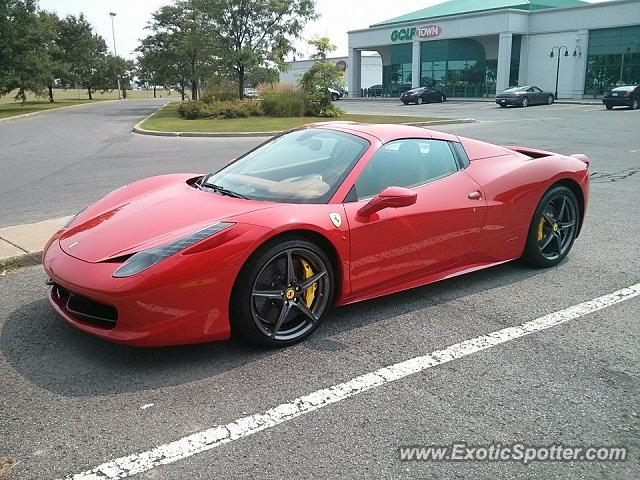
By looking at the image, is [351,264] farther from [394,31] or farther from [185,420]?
[394,31]

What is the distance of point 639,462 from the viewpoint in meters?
2.55

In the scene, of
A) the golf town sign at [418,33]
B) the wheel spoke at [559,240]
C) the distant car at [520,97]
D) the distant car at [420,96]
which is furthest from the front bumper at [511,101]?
the wheel spoke at [559,240]

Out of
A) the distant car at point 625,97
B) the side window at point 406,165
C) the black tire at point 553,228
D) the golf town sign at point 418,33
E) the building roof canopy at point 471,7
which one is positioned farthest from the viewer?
the golf town sign at point 418,33

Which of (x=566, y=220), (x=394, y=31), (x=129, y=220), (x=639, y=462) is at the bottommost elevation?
(x=639, y=462)

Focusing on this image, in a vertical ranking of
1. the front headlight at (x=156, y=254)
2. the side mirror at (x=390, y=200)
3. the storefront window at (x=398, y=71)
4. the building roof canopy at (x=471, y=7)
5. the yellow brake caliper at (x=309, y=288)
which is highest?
the building roof canopy at (x=471, y=7)

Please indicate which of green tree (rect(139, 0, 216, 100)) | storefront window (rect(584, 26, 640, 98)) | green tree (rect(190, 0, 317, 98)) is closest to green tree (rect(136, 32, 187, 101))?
green tree (rect(139, 0, 216, 100))

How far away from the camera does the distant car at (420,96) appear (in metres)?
44.4

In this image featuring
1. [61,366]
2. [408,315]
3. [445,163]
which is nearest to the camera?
[61,366]

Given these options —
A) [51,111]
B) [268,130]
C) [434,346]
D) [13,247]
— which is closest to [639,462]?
[434,346]

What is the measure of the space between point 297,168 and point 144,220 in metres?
1.15

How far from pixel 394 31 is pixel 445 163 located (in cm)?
5882

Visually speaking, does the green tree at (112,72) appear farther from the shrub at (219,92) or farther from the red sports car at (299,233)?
the red sports car at (299,233)

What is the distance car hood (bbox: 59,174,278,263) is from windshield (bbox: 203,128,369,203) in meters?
0.20

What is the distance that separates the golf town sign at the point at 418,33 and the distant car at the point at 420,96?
39.8 ft
